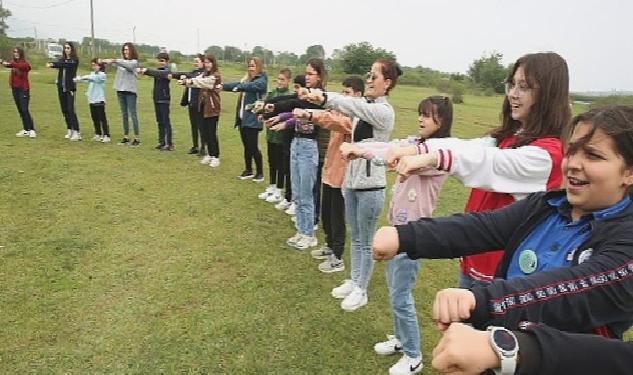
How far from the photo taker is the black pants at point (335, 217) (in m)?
4.39

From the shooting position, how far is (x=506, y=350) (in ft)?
3.01

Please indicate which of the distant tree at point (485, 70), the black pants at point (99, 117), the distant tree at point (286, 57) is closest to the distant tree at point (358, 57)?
the distant tree at point (485, 70)

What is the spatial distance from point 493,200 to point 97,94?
9027mm

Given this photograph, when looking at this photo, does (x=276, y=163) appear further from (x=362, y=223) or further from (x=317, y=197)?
(x=362, y=223)

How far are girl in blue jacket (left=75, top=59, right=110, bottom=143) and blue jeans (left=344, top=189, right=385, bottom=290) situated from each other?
723 cm

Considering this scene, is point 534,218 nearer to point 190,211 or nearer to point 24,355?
point 24,355

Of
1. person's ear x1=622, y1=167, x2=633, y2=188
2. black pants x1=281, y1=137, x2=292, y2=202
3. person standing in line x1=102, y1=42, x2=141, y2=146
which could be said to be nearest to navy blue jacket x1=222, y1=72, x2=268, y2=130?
black pants x1=281, y1=137, x2=292, y2=202

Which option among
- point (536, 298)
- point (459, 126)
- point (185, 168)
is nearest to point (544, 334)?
point (536, 298)

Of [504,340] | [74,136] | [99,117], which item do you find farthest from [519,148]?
[74,136]

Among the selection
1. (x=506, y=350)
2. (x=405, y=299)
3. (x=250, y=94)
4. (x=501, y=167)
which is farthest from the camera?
(x=250, y=94)

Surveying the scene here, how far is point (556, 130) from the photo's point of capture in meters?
1.92

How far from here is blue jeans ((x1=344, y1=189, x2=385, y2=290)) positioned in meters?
3.71

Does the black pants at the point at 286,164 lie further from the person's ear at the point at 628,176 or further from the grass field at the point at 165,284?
the person's ear at the point at 628,176

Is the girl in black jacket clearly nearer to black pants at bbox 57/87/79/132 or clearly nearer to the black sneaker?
black pants at bbox 57/87/79/132
